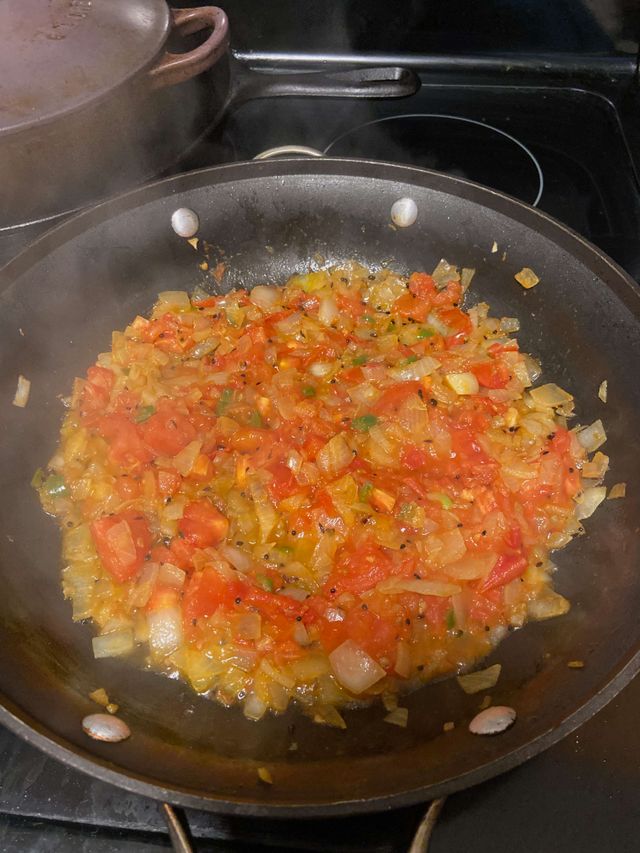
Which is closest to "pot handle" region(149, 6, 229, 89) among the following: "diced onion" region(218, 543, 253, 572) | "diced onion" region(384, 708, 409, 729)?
"diced onion" region(218, 543, 253, 572)

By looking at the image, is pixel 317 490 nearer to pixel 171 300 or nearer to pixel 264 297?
pixel 264 297

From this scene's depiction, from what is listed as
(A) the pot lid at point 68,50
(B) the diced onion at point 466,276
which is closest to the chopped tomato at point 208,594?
(B) the diced onion at point 466,276

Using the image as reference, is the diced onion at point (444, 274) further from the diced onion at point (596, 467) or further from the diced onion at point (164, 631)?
the diced onion at point (164, 631)

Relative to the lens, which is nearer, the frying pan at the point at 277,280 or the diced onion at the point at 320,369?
the frying pan at the point at 277,280

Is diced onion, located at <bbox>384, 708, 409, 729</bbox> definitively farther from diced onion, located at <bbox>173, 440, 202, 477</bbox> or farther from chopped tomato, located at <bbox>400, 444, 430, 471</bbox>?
diced onion, located at <bbox>173, 440, 202, 477</bbox>

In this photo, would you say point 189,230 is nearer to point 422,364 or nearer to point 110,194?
point 110,194

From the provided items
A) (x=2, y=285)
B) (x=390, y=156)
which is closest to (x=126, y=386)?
(x=2, y=285)
